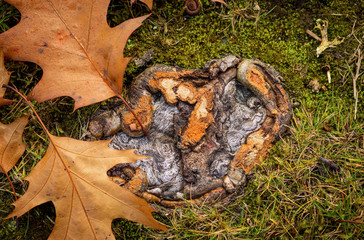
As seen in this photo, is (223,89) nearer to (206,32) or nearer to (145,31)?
(206,32)

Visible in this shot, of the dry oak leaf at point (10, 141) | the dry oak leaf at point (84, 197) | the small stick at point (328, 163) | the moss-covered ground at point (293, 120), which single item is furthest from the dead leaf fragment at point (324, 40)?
the dry oak leaf at point (10, 141)

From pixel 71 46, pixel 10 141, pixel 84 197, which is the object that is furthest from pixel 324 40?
pixel 10 141

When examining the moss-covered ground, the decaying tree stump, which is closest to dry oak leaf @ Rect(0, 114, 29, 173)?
the moss-covered ground

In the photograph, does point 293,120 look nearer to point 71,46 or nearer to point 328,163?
point 328,163

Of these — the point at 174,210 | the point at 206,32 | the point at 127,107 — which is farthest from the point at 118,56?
the point at 174,210

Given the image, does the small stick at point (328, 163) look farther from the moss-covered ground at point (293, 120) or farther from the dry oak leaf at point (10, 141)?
the dry oak leaf at point (10, 141)
